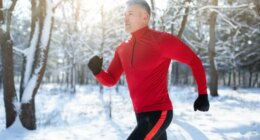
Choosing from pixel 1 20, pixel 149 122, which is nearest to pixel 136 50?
pixel 149 122

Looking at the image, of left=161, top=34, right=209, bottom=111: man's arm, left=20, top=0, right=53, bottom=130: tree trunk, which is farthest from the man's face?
left=20, top=0, right=53, bottom=130: tree trunk

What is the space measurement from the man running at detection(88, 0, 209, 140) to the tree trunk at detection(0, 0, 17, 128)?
6734 mm

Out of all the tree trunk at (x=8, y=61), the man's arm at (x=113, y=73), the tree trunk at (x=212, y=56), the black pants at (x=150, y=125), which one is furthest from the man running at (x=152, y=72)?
the tree trunk at (x=212, y=56)

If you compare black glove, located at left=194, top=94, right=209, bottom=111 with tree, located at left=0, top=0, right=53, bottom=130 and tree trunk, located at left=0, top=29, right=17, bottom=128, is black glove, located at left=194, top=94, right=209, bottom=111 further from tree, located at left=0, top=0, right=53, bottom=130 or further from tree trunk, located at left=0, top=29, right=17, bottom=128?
tree trunk, located at left=0, top=29, right=17, bottom=128

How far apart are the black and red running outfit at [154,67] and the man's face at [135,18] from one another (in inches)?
3.2

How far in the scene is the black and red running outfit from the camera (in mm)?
3326

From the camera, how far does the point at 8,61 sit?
31.9 ft

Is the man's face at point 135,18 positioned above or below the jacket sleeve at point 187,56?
above

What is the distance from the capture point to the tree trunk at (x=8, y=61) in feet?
31.4

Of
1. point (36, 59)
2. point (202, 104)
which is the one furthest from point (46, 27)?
point (202, 104)

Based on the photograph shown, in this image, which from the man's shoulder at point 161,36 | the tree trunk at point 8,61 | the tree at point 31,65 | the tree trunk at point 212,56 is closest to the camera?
the man's shoulder at point 161,36

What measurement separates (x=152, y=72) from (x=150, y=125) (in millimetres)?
439

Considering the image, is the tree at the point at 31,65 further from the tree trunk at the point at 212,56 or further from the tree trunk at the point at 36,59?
the tree trunk at the point at 212,56

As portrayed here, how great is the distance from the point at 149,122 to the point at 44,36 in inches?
→ 275
